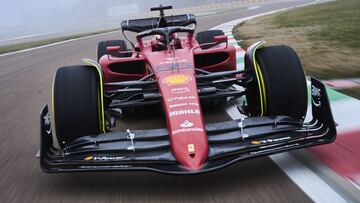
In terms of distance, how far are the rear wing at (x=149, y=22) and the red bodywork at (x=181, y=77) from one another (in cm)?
83

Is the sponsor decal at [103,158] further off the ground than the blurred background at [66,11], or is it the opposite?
the sponsor decal at [103,158]

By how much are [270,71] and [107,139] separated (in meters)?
1.61

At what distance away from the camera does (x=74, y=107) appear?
421cm

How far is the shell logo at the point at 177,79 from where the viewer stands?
4.49 m

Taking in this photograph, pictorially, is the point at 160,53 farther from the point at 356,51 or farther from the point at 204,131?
the point at 356,51

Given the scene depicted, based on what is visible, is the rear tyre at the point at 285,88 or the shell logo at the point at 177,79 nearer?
the rear tyre at the point at 285,88

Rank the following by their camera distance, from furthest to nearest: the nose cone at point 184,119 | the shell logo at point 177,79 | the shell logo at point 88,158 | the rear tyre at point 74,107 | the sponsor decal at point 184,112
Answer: the shell logo at point 177,79, the rear tyre at point 74,107, the sponsor decal at point 184,112, the shell logo at point 88,158, the nose cone at point 184,119

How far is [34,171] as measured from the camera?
4.24m

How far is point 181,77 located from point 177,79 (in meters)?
0.06

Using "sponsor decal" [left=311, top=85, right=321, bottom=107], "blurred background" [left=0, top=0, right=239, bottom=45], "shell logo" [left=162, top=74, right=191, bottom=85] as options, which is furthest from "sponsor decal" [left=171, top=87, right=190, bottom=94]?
"blurred background" [left=0, top=0, right=239, bottom=45]

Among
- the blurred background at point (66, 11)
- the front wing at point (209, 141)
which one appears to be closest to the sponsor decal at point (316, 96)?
the front wing at point (209, 141)

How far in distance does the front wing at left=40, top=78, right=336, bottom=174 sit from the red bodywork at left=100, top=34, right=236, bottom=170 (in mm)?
88

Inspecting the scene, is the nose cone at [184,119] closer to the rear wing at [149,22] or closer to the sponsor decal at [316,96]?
the sponsor decal at [316,96]

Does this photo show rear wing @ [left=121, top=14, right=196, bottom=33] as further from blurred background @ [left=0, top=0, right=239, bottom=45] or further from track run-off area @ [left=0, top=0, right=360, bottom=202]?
blurred background @ [left=0, top=0, right=239, bottom=45]
